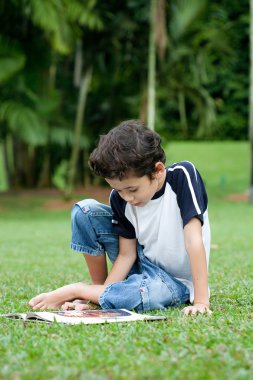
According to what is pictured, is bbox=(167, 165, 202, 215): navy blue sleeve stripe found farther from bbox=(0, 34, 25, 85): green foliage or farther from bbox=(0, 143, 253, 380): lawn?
bbox=(0, 34, 25, 85): green foliage

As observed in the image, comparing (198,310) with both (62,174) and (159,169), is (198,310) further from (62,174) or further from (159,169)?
(62,174)

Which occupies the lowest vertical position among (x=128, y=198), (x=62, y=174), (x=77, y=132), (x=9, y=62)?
(x=62, y=174)

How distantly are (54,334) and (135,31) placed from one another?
693 inches

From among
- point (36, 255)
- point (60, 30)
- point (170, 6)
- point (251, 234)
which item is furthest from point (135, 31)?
point (36, 255)

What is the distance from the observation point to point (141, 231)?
172 inches

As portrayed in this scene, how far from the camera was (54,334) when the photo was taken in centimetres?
345

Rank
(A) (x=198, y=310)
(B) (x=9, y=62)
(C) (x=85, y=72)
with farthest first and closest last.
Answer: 1. (C) (x=85, y=72)
2. (B) (x=9, y=62)
3. (A) (x=198, y=310)

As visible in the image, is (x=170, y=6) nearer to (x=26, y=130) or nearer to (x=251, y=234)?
(x=26, y=130)

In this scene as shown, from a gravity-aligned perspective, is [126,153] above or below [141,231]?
above

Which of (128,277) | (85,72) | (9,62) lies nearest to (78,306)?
(128,277)

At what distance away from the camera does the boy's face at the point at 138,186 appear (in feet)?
13.4

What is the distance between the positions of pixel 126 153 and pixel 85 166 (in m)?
18.0

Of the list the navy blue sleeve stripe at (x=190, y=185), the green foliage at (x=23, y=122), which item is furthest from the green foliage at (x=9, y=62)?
the navy blue sleeve stripe at (x=190, y=185)

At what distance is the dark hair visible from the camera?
13.2ft
